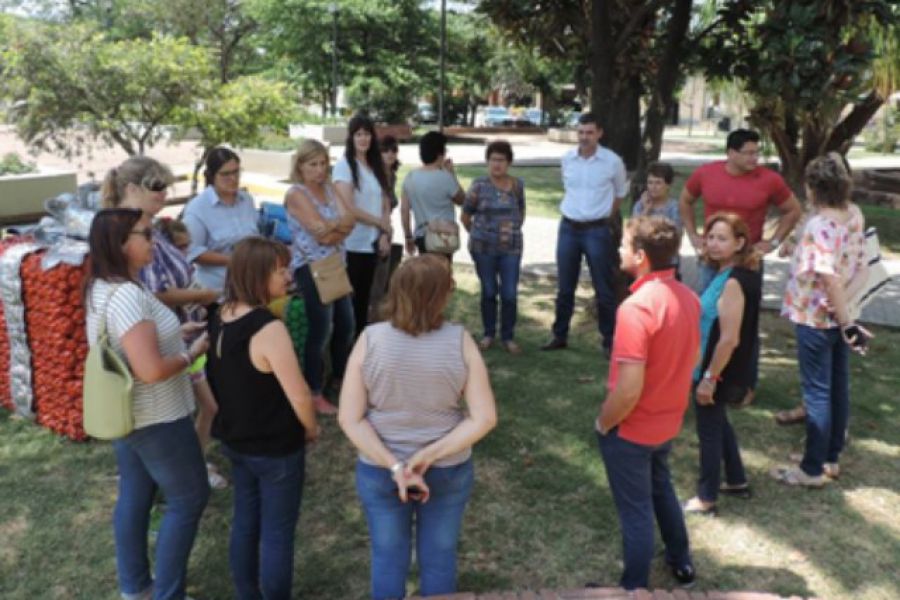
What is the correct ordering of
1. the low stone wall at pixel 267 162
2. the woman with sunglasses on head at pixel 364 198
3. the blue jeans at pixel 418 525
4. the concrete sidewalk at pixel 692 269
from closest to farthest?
the blue jeans at pixel 418 525
the woman with sunglasses on head at pixel 364 198
the concrete sidewalk at pixel 692 269
the low stone wall at pixel 267 162

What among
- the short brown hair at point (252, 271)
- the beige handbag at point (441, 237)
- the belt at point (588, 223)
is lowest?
the beige handbag at point (441, 237)

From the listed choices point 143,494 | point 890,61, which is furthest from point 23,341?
point 890,61

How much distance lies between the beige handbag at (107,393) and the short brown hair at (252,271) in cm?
42

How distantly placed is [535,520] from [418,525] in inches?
53.7

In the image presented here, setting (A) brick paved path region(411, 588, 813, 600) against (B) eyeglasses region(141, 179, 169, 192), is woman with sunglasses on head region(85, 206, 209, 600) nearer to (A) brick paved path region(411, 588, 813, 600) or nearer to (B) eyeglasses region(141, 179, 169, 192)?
(B) eyeglasses region(141, 179, 169, 192)

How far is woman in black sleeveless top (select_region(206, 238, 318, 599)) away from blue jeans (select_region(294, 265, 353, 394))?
1974mm

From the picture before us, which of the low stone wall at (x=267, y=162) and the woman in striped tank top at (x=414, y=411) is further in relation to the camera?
the low stone wall at (x=267, y=162)

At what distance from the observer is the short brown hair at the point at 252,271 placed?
2.73 meters

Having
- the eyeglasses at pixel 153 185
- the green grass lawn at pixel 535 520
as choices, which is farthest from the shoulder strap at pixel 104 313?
the green grass lawn at pixel 535 520

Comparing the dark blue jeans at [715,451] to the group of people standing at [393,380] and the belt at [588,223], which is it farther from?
the belt at [588,223]

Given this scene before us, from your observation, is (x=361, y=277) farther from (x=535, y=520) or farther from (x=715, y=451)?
(x=715, y=451)

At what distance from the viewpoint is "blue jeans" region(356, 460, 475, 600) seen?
2.61 meters

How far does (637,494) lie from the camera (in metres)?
3.04

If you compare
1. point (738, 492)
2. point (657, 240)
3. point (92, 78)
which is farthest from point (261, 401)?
point (92, 78)
